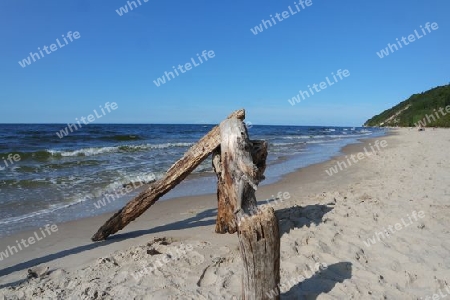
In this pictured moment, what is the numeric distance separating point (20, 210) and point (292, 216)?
5890mm

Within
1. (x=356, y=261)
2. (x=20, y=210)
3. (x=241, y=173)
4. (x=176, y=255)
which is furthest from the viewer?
(x=20, y=210)

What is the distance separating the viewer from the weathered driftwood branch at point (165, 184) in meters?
5.12

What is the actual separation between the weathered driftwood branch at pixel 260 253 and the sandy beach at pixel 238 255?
27.9 inches

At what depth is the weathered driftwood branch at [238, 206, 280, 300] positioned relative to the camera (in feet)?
9.14

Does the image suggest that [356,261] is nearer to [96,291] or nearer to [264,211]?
[264,211]

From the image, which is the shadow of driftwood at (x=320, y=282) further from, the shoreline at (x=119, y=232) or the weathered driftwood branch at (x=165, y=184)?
the weathered driftwood branch at (x=165, y=184)

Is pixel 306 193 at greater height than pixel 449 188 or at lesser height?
greater

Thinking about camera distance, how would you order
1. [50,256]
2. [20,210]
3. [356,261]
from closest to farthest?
[356,261], [50,256], [20,210]

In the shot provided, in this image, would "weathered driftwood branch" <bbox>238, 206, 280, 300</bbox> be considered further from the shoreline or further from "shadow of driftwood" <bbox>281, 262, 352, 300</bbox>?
the shoreline

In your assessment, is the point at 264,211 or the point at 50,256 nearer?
the point at 264,211

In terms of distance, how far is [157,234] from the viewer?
575 cm

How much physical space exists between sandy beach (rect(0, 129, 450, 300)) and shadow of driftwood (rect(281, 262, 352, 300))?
0.03 ft

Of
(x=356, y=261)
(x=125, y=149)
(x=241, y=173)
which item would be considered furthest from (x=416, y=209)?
(x=125, y=149)

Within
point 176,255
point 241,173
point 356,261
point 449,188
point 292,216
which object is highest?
point 241,173
